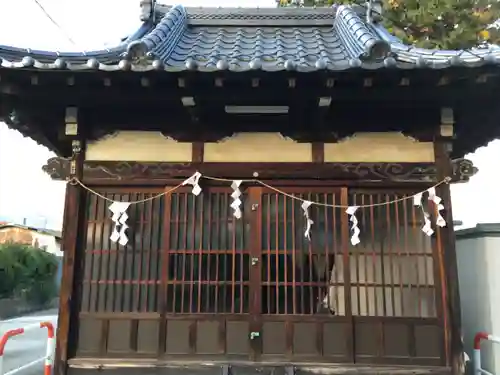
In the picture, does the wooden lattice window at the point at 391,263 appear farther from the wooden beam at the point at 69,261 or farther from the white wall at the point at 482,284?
the wooden beam at the point at 69,261

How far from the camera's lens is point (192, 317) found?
5.48 m

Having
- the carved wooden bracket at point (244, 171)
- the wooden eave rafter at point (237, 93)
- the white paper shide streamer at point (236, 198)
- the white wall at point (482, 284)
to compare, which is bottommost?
the white wall at point (482, 284)

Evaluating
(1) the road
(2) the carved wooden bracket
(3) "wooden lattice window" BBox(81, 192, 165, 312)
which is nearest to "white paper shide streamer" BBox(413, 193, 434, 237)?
(2) the carved wooden bracket

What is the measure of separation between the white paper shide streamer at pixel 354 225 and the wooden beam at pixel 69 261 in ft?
11.5

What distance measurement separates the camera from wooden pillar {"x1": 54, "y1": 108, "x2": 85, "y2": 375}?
5418 millimetres

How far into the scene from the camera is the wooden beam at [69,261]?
5.42 metres

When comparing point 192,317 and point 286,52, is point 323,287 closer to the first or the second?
point 192,317

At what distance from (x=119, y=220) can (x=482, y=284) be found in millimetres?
5133

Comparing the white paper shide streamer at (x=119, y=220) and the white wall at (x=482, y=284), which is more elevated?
the white paper shide streamer at (x=119, y=220)

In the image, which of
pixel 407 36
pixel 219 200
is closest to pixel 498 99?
pixel 219 200

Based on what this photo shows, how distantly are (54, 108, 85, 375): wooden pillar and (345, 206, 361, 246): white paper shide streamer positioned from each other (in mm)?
3501

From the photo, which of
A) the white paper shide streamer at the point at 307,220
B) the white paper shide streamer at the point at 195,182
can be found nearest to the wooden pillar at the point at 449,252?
the white paper shide streamer at the point at 307,220

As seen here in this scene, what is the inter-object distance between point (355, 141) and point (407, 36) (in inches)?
304

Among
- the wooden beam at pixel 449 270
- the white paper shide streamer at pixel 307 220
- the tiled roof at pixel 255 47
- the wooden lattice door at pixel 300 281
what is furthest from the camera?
the white paper shide streamer at pixel 307 220
